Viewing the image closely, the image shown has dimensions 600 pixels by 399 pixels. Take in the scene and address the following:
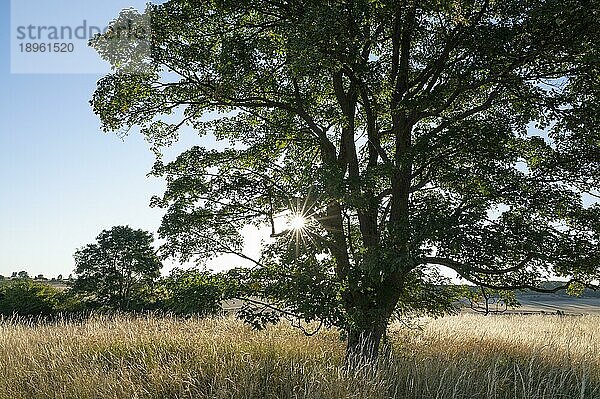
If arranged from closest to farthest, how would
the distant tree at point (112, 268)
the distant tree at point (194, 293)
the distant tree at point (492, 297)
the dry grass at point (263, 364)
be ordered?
the dry grass at point (263, 364), the distant tree at point (194, 293), the distant tree at point (492, 297), the distant tree at point (112, 268)

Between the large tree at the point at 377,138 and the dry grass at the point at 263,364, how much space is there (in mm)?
1026

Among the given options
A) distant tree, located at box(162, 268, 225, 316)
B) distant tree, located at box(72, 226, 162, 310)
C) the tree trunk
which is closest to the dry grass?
the tree trunk

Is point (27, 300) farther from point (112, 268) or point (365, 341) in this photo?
point (365, 341)

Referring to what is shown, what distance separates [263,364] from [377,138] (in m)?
4.31

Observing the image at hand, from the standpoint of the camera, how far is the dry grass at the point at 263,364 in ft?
20.2

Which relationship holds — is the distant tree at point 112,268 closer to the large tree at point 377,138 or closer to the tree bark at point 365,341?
the large tree at point 377,138

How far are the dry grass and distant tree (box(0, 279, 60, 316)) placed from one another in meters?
14.5

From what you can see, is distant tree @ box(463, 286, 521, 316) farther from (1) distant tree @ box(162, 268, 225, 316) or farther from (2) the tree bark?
(1) distant tree @ box(162, 268, 225, 316)

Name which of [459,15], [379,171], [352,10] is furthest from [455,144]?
[352,10]

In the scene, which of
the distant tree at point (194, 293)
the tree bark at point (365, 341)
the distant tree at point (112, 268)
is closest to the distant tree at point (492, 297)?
the tree bark at point (365, 341)

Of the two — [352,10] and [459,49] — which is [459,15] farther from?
[352,10]

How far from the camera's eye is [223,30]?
838 centimetres

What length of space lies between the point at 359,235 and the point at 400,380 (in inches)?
138

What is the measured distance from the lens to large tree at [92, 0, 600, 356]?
262 inches
